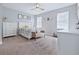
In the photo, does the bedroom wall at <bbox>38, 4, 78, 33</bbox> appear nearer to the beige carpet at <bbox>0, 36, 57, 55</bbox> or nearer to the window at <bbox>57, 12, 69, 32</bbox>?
the window at <bbox>57, 12, 69, 32</bbox>

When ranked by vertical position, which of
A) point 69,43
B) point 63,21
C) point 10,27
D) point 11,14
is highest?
point 11,14

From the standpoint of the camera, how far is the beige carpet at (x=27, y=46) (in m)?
2.31

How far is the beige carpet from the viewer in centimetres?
231

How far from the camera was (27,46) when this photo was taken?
278 centimetres

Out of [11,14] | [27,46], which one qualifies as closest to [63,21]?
[27,46]

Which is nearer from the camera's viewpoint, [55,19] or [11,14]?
[11,14]

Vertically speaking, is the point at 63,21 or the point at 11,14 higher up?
the point at 11,14

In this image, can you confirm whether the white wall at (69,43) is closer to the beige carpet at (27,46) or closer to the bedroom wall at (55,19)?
the beige carpet at (27,46)

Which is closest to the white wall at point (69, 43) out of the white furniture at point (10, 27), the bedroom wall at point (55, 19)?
the white furniture at point (10, 27)

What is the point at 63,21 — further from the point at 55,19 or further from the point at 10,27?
the point at 10,27

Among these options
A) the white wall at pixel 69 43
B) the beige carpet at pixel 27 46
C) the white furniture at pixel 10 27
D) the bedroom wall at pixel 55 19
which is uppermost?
the bedroom wall at pixel 55 19

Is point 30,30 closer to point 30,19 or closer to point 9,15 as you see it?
point 30,19

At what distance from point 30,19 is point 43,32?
1.81 feet
